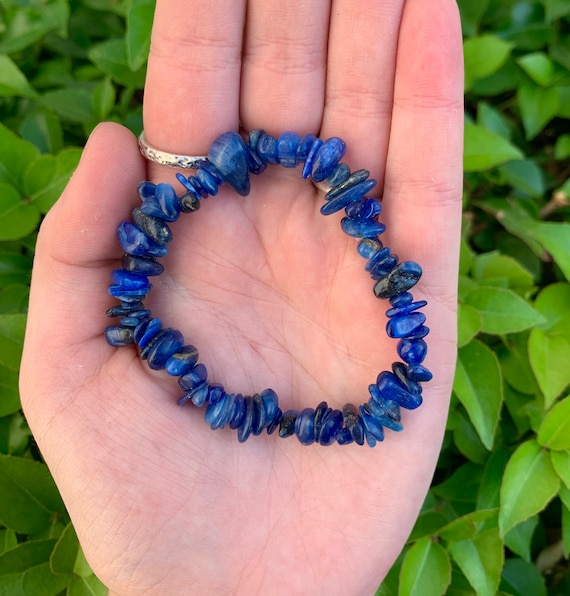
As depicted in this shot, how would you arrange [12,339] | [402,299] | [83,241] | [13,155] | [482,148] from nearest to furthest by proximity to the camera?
1. [83,241]
2. [402,299]
3. [12,339]
4. [13,155]
5. [482,148]

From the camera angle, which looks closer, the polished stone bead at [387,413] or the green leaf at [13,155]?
the polished stone bead at [387,413]

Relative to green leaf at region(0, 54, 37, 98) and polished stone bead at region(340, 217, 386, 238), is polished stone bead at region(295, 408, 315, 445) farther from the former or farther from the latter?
green leaf at region(0, 54, 37, 98)

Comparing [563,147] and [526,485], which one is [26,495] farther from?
[563,147]

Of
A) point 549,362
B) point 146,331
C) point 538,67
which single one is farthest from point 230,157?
point 538,67

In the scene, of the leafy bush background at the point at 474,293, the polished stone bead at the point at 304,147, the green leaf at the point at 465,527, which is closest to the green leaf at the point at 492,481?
the leafy bush background at the point at 474,293

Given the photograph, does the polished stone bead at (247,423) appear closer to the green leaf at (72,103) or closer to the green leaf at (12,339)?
the green leaf at (12,339)

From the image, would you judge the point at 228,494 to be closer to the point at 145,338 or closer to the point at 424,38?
the point at 145,338
